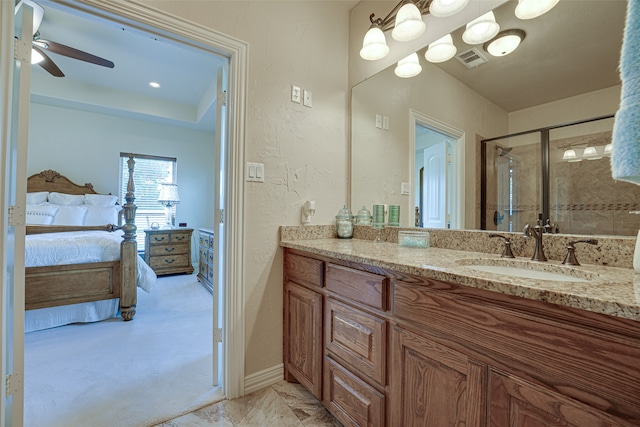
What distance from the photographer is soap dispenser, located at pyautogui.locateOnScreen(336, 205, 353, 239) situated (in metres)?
1.95

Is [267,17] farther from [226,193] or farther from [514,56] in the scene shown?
[514,56]

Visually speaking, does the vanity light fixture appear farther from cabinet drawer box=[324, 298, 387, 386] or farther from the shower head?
cabinet drawer box=[324, 298, 387, 386]

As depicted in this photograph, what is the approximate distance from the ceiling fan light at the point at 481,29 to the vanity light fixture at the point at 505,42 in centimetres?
3

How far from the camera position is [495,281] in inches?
28.1

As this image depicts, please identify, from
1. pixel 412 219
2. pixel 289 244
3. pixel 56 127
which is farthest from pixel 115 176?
pixel 412 219

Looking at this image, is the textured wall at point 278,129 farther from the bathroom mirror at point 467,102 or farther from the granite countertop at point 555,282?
the granite countertop at point 555,282

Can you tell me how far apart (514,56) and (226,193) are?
1642mm

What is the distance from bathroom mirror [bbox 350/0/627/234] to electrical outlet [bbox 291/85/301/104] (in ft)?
1.57

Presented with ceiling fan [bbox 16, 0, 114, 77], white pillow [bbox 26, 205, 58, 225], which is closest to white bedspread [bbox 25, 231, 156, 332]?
white pillow [bbox 26, 205, 58, 225]

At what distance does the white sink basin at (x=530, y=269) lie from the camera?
3.11 feet

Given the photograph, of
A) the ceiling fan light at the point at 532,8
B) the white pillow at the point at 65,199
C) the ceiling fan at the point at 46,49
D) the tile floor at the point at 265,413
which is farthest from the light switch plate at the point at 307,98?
the white pillow at the point at 65,199

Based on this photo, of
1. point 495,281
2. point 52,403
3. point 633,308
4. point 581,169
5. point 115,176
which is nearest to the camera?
point 633,308

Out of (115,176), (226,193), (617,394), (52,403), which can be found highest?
(115,176)

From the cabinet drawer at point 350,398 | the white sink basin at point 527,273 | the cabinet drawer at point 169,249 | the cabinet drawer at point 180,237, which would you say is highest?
the white sink basin at point 527,273
